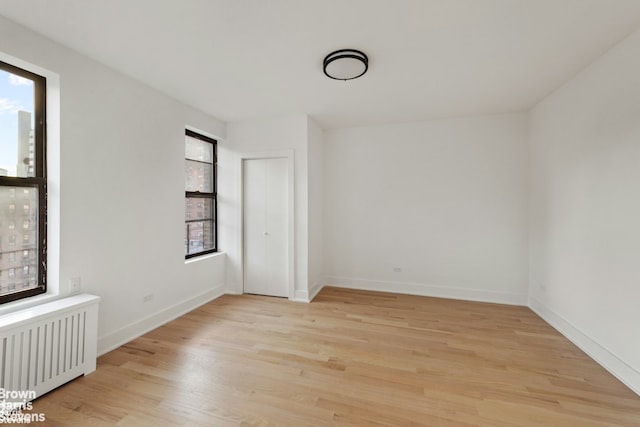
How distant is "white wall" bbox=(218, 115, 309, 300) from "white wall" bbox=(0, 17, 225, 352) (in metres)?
0.79

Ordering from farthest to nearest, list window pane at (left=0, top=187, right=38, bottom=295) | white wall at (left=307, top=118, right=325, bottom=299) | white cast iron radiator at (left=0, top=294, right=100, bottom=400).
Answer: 1. white wall at (left=307, top=118, right=325, bottom=299)
2. window pane at (left=0, top=187, right=38, bottom=295)
3. white cast iron radiator at (left=0, top=294, right=100, bottom=400)

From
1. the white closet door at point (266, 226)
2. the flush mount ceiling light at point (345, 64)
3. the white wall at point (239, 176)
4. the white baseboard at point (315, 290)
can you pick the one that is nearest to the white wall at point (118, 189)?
the white wall at point (239, 176)

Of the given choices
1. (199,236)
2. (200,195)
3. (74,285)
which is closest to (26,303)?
(74,285)

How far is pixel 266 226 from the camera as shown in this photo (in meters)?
3.93

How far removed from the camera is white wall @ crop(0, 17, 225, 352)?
6.90 feet

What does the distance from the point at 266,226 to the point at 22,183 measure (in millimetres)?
2503

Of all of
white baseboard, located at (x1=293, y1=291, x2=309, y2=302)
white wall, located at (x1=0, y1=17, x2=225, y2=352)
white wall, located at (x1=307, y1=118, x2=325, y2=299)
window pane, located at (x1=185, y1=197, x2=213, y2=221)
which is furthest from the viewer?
white wall, located at (x1=307, y1=118, x2=325, y2=299)

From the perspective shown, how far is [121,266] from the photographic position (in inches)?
99.3

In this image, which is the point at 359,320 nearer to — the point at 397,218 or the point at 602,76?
the point at 397,218

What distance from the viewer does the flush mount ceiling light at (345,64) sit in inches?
84.3

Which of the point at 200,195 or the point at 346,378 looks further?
the point at 200,195

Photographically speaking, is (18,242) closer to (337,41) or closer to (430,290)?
(337,41)

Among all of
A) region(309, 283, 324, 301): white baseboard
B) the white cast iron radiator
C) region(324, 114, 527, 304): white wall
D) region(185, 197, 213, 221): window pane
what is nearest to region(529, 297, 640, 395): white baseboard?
region(324, 114, 527, 304): white wall

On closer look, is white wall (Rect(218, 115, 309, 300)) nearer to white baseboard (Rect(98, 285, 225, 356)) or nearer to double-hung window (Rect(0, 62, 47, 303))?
white baseboard (Rect(98, 285, 225, 356))
